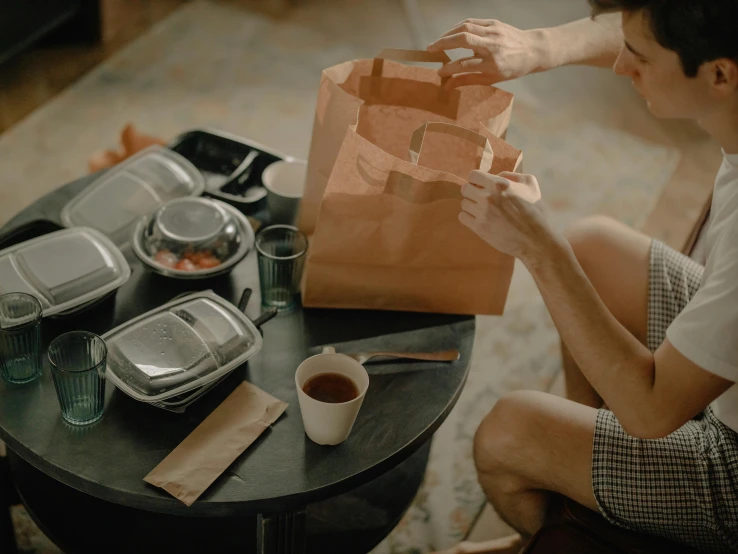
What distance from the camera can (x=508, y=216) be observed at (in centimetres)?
114

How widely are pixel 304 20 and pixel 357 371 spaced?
8.69ft

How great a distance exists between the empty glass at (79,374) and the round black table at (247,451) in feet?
0.08

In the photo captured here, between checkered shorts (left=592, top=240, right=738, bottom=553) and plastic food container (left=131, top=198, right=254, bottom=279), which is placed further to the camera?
plastic food container (left=131, top=198, right=254, bottom=279)

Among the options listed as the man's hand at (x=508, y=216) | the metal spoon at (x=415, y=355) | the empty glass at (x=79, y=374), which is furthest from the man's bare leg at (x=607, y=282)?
the empty glass at (x=79, y=374)

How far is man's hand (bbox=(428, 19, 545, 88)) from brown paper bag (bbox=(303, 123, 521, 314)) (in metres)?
0.12

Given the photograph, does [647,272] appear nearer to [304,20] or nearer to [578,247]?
[578,247]

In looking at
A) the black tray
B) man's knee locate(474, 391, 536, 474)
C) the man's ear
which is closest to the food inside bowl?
the black tray

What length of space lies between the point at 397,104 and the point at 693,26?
0.57 m

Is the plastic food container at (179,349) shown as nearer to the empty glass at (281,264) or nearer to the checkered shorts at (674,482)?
the empty glass at (281,264)

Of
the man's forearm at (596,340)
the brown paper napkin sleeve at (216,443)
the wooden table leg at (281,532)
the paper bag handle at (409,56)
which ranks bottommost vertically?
the wooden table leg at (281,532)

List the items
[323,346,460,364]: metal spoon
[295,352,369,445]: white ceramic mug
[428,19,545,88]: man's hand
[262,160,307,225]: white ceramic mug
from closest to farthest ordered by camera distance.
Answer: [295,352,369,445]: white ceramic mug, [323,346,460,364]: metal spoon, [428,19,545,88]: man's hand, [262,160,307,225]: white ceramic mug

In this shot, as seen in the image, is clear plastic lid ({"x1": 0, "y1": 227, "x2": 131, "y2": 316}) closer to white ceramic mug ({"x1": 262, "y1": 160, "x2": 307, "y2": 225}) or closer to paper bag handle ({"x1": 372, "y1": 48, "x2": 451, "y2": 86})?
white ceramic mug ({"x1": 262, "y1": 160, "x2": 307, "y2": 225})

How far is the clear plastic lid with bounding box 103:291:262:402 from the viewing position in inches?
43.9

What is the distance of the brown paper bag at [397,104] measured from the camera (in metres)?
1.32
